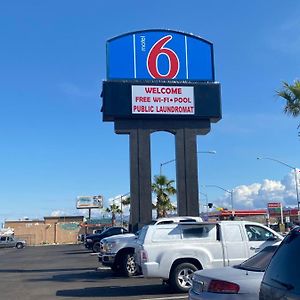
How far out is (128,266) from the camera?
1922 cm

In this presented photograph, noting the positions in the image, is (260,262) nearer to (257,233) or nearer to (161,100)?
(257,233)

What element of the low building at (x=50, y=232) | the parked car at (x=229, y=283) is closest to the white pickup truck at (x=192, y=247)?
the parked car at (x=229, y=283)

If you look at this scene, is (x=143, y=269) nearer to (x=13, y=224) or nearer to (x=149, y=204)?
(x=149, y=204)

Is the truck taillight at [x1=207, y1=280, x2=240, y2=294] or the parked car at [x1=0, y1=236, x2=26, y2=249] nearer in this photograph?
the truck taillight at [x1=207, y1=280, x2=240, y2=294]

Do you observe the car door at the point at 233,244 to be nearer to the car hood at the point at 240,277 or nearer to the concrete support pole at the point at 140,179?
the car hood at the point at 240,277

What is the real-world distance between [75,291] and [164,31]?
16.1 meters

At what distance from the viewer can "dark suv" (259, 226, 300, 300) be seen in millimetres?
4324

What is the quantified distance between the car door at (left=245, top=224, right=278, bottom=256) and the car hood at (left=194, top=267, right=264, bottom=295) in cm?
621

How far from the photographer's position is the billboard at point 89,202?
107938mm

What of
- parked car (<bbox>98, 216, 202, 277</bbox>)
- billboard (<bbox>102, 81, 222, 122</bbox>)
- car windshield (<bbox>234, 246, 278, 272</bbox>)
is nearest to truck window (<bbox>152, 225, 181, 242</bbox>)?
parked car (<bbox>98, 216, 202, 277</bbox>)

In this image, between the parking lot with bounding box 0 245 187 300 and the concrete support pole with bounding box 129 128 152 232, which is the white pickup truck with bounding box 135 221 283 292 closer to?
the parking lot with bounding box 0 245 187 300

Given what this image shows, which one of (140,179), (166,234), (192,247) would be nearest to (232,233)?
(192,247)

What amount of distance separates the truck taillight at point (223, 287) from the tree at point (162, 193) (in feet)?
129

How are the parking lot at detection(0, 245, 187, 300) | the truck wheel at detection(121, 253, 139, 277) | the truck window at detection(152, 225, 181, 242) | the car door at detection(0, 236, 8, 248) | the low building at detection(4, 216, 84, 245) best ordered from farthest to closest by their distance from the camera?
the low building at detection(4, 216, 84, 245)
the car door at detection(0, 236, 8, 248)
the truck wheel at detection(121, 253, 139, 277)
the truck window at detection(152, 225, 181, 242)
the parking lot at detection(0, 245, 187, 300)
